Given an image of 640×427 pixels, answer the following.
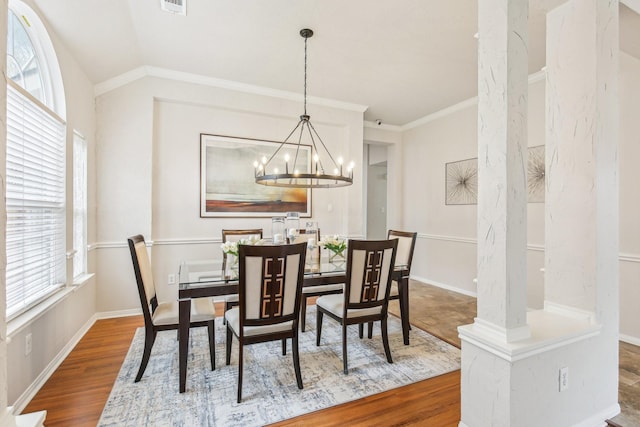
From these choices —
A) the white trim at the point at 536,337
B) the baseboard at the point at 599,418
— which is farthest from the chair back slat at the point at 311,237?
the baseboard at the point at 599,418

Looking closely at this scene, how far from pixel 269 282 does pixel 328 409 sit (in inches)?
34.4

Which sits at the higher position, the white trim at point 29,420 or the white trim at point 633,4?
the white trim at point 633,4

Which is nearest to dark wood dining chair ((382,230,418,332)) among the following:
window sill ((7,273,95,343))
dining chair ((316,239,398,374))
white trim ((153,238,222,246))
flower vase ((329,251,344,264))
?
dining chair ((316,239,398,374))

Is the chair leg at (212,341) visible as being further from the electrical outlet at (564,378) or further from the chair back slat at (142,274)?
the electrical outlet at (564,378)

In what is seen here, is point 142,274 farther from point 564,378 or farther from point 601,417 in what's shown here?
point 601,417

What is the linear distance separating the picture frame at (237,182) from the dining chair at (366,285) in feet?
7.09

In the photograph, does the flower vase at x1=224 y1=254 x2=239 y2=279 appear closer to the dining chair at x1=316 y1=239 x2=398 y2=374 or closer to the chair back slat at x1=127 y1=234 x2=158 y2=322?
the chair back slat at x1=127 y1=234 x2=158 y2=322

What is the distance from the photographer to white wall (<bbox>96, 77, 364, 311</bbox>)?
3486 mm

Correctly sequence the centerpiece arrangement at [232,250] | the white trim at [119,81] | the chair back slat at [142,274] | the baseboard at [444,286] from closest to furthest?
the chair back slat at [142,274] → the centerpiece arrangement at [232,250] → the white trim at [119,81] → the baseboard at [444,286]

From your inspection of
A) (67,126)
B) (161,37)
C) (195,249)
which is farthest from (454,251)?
(67,126)

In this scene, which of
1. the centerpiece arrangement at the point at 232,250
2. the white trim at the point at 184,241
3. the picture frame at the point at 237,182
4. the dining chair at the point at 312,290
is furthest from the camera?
the picture frame at the point at 237,182

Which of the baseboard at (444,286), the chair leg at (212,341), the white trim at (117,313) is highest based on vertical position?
the chair leg at (212,341)

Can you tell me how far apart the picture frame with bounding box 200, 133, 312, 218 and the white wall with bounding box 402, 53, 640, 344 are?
7.80 feet

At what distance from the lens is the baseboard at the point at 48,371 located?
6.32ft
